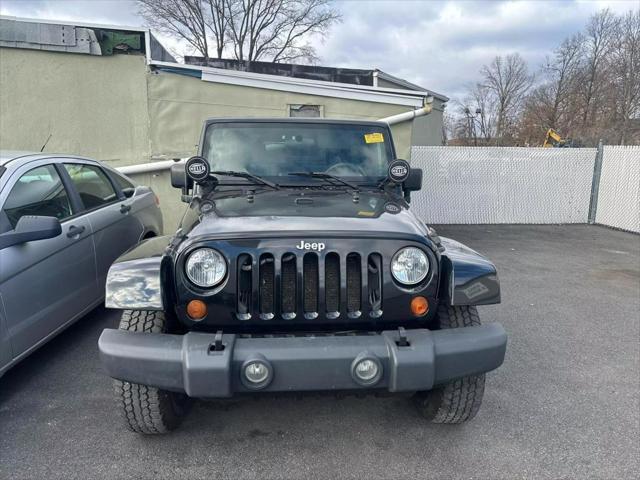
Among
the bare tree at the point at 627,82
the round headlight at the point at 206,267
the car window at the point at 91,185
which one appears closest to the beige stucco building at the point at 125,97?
the car window at the point at 91,185

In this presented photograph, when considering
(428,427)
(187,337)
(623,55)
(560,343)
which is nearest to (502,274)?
(560,343)

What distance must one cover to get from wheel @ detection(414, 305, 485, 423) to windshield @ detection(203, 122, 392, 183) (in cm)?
134

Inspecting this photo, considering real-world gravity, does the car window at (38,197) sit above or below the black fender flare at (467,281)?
above

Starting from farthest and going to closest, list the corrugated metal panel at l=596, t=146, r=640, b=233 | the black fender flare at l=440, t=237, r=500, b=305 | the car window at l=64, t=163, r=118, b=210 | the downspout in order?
the corrugated metal panel at l=596, t=146, r=640, b=233
the downspout
the car window at l=64, t=163, r=118, b=210
the black fender flare at l=440, t=237, r=500, b=305

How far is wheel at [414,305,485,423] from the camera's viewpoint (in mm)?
2506

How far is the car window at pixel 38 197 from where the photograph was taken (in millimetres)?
3125

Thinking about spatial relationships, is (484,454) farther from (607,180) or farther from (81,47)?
(607,180)

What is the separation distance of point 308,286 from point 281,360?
1.42ft

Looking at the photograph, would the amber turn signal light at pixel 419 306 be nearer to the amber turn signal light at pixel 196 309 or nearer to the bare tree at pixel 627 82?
the amber turn signal light at pixel 196 309

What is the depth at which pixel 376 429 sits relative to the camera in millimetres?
2779

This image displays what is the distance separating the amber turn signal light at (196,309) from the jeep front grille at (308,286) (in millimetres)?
176

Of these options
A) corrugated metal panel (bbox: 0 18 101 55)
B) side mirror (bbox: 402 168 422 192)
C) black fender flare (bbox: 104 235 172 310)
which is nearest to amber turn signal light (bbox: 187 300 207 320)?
black fender flare (bbox: 104 235 172 310)

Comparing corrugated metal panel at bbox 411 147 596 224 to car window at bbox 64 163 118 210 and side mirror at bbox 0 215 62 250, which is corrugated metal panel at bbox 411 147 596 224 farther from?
side mirror at bbox 0 215 62 250

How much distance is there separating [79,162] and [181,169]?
4.28ft
